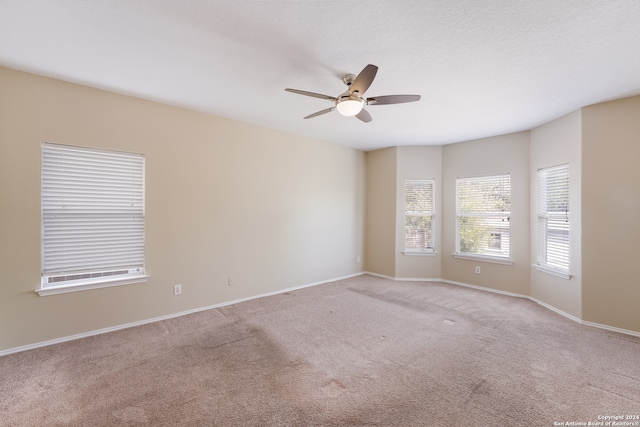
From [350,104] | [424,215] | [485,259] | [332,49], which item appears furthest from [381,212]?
[332,49]

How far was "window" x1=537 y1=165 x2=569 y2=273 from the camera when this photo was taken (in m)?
3.72

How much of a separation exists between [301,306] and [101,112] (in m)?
3.33

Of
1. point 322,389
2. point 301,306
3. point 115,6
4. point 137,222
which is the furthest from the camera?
point 301,306

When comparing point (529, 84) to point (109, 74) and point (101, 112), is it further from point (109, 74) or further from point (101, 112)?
point (101, 112)

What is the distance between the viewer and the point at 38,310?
267 centimetres

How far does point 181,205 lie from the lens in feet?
11.5

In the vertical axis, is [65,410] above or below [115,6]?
below

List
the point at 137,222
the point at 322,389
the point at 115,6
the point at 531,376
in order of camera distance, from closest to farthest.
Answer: the point at 115,6 < the point at 322,389 < the point at 531,376 < the point at 137,222

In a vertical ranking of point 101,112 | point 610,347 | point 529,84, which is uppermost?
point 529,84

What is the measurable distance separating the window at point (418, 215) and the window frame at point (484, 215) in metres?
0.48

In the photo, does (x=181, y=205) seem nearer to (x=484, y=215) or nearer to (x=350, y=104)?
(x=350, y=104)

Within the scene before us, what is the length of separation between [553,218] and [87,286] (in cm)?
593

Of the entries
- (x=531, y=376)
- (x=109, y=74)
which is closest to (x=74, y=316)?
(x=109, y=74)

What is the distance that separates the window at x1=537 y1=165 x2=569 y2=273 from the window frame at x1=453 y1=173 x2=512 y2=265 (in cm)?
45
